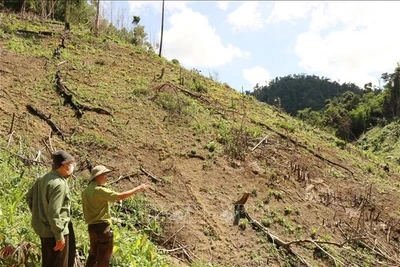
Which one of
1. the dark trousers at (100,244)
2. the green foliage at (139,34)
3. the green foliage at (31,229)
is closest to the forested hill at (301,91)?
the green foliage at (139,34)

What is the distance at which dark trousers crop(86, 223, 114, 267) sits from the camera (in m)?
3.97

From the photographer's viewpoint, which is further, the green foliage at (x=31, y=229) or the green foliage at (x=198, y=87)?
the green foliage at (x=198, y=87)

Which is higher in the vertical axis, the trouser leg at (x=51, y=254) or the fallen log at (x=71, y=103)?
the fallen log at (x=71, y=103)

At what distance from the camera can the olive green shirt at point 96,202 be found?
3.83 meters

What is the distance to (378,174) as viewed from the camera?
11.5m

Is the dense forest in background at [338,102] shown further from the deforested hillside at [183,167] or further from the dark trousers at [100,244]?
the dark trousers at [100,244]

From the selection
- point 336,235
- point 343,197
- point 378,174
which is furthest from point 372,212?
point 378,174

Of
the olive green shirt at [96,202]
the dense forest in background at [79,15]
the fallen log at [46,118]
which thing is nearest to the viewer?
the olive green shirt at [96,202]

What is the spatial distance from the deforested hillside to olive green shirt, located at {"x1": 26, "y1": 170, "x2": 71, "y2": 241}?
0.60 metres

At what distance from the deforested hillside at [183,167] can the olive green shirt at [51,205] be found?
1.96 ft

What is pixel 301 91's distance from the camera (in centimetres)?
6694

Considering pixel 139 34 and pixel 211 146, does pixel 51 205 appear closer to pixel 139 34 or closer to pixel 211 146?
pixel 211 146

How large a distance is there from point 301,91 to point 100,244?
65563 millimetres

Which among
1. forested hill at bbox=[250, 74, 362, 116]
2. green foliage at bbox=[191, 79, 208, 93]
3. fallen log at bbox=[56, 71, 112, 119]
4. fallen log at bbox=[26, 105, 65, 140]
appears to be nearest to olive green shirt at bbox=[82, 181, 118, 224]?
fallen log at bbox=[26, 105, 65, 140]
